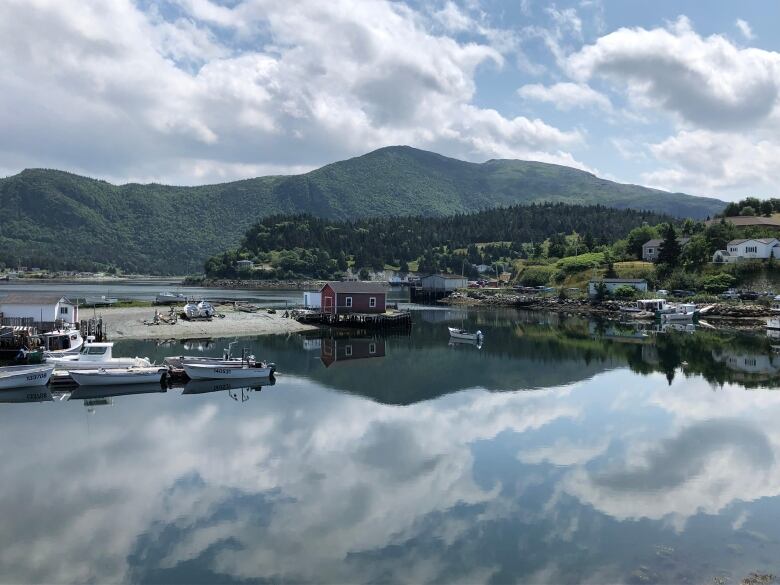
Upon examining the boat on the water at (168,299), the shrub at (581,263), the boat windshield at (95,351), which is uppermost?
the shrub at (581,263)

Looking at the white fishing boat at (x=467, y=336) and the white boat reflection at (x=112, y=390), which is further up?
the white fishing boat at (x=467, y=336)

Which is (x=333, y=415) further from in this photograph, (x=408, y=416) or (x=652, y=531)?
(x=652, y=531)

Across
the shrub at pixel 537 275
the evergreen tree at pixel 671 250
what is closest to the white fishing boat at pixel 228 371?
the evergreen tree at pixel 671 250

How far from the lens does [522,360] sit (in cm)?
5591

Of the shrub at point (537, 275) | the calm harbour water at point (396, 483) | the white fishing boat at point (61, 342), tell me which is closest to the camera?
the calm harbour water at point (396, 483)

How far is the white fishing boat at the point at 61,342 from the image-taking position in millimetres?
46828

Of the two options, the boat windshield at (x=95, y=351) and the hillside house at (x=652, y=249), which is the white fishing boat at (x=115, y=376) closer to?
the boat windshield at (x=95, y=351)

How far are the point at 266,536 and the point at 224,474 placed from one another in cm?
602

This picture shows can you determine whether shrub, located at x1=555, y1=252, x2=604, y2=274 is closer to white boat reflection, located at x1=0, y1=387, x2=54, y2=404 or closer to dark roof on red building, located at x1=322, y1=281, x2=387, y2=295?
dark roof on red building, located at x1=322, y1=281, x2=387, y2=295

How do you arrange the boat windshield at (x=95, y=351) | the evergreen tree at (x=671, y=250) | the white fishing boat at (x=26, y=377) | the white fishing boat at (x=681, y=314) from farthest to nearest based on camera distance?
1. the evergreen tree at (x=671, y=250)
2. the white fishing boat at (x=681, y=314)
3. the boat windshield at (x=95, y=351)
4. the white fishing boat at (x=26, y=377)

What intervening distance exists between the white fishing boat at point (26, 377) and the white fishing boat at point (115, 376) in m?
1.51

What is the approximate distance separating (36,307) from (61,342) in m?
6.36

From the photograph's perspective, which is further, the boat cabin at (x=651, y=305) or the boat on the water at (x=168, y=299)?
the boat on the water at (x=168, y=299)

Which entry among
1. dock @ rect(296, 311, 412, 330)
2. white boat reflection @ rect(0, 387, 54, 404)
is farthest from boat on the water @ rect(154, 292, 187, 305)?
white boat reflection @ rect(0, 387, 54, 404)
